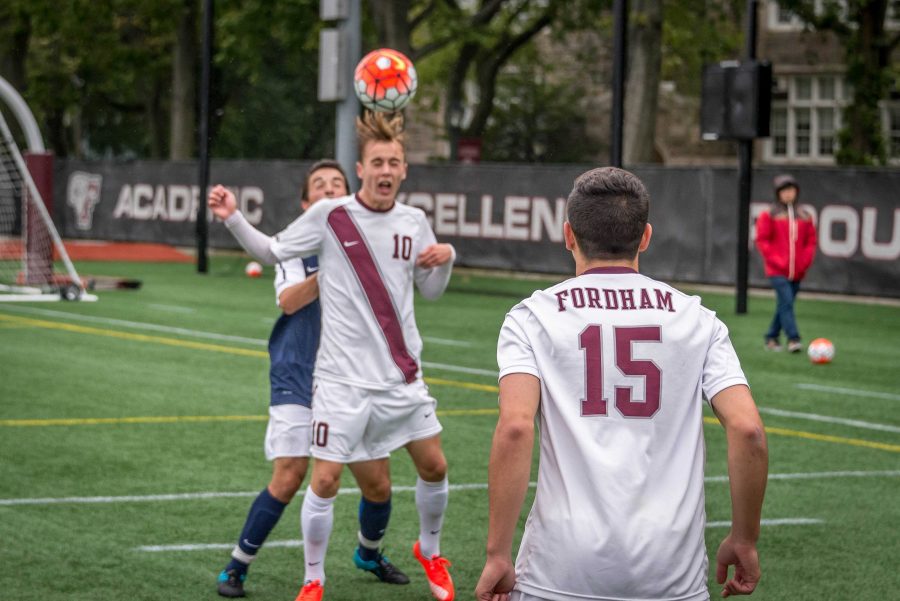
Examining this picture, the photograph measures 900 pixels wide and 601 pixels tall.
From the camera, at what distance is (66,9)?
42812mm

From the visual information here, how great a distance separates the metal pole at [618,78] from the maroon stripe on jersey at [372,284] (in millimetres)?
10547

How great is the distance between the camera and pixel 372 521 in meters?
7.22

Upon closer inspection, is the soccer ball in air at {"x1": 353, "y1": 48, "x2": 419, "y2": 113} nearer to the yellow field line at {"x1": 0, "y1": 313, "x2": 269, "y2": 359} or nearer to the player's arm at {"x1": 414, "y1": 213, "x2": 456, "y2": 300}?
the yellow field line at {"x1": 0, "y1": 313, "x2": 269, "y2": 359}

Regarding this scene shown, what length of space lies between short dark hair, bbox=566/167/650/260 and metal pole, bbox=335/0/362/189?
11.8m

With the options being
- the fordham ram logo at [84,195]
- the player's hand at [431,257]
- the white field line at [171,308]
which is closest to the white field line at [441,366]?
the white field line at [171,308]

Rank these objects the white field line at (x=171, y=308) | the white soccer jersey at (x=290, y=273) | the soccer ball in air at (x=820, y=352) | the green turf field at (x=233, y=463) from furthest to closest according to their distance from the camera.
Result: the white field line at (x=171, y=308) → the soccer ball in air at (x=820, y=352) → the green turf field at (x=233, y=463) → the white soccer jersey at (x=290, y=273)

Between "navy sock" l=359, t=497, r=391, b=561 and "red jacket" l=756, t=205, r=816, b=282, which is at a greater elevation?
"red jacket" l=756, t=205, r=816, b=282

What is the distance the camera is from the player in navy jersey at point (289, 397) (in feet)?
22.9

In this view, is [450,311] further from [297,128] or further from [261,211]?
[297,128]

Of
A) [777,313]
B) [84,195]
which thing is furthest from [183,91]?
[777,313]

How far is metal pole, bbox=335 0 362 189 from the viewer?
15.9 meters

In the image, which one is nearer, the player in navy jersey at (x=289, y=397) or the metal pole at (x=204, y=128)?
the player in navy jersey at (x=289, y=397)

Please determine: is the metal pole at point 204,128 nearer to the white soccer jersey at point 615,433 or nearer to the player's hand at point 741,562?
the white soccer jersey at point 615,433

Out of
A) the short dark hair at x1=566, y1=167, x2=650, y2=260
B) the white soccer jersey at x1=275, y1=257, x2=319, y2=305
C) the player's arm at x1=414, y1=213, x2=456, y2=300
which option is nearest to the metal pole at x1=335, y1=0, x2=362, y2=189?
the white soccer jersey at x1=275, y1=257, x2=319, y2=305
